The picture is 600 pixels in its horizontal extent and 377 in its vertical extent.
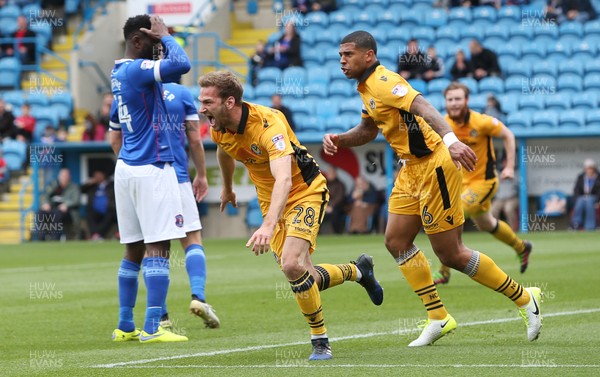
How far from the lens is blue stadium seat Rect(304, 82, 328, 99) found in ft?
91.5

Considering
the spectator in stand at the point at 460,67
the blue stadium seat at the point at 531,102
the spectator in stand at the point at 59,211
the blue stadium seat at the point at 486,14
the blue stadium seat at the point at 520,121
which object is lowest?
the spectator in stand at the point at 59,211

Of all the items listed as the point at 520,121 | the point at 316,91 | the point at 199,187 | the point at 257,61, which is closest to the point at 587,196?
the point at 520,121

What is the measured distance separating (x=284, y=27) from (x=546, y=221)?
9.04m

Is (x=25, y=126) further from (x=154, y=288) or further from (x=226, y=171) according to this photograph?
(x=226, y=171)

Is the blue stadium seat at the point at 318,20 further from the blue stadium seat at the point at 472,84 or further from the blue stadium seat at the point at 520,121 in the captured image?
the blue stadium seat at the point at 520,121

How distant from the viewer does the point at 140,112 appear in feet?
31.5

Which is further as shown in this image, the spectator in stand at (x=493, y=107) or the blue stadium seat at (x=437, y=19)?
the blue stadium seat at (x=437, y=19)

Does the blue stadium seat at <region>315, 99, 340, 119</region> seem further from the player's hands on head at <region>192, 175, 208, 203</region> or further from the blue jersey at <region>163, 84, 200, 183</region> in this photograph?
Answer: the player's hands on head at <region>192, 175, 208, 203</region>

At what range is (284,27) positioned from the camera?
30.5 m

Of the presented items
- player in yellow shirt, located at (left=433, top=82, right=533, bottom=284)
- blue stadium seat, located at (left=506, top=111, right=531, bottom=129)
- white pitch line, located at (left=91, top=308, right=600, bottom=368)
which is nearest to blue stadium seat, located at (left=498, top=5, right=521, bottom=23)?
blue stadium seat, located at (left=506, top=111, right=531, bottom=129)

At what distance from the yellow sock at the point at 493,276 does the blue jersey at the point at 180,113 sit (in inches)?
116

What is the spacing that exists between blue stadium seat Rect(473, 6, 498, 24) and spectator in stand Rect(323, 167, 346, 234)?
5.77m

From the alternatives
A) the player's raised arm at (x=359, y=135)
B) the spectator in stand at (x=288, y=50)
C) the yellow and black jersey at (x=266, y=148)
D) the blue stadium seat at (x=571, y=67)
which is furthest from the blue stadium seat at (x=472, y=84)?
the yellow and black jersey at (x=266, y=148)

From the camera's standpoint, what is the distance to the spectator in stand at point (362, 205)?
25.6 m
